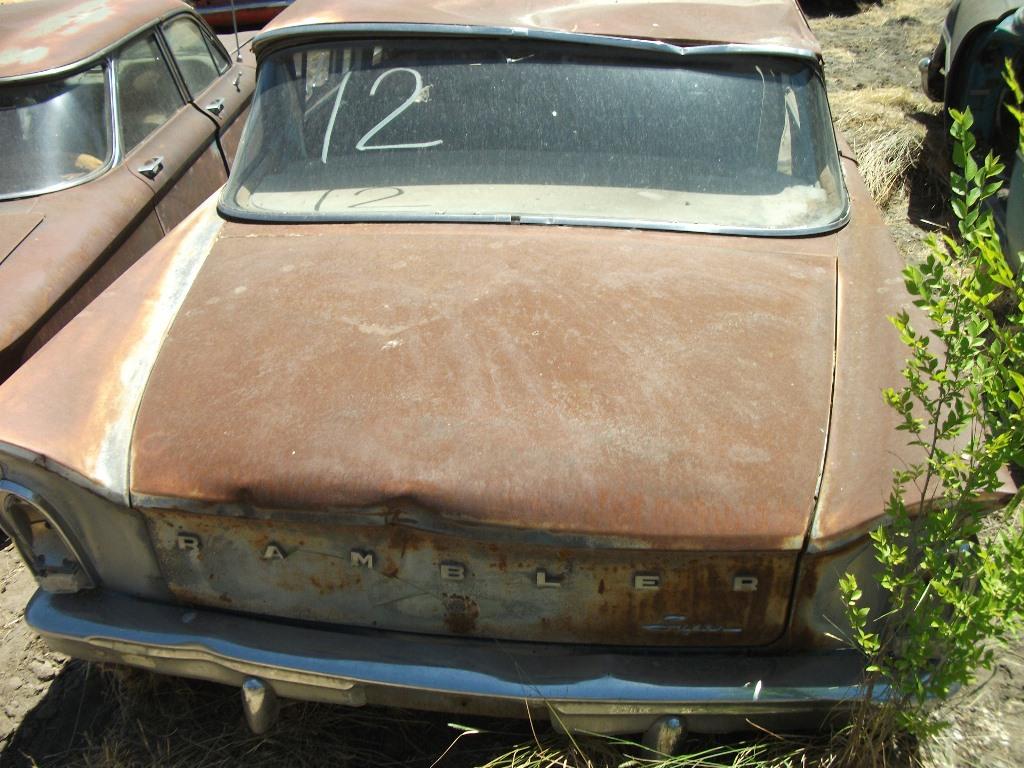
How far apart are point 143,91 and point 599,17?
105 inches

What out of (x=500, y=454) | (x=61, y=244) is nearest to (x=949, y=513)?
(x=500, y=454)

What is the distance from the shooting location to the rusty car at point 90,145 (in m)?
3.50

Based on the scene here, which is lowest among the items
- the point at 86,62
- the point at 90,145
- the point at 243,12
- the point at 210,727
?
the point at 210,727

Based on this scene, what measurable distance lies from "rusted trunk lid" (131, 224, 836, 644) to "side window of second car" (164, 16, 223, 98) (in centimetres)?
316

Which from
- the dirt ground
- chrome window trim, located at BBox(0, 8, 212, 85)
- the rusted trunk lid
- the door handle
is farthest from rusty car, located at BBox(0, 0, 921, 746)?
chrome window trim, located at BBox(0, 8, 212, 85)

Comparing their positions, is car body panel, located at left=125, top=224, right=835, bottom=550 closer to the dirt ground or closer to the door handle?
the dirt ground

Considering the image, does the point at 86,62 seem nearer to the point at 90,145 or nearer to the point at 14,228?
the point at 90,145

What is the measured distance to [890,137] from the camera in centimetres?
584

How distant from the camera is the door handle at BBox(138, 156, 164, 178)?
4156mm

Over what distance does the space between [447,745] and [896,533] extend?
4.12ft

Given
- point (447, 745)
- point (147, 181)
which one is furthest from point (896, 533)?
point (147, 181)

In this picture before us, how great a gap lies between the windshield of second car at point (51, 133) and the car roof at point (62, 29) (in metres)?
0.09

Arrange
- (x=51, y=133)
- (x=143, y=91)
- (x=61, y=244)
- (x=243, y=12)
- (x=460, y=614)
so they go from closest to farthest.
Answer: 1. (x=460, y=614)
2. (x=61, y=244)
3. (x=51, y=133)
4. (x=143, y=91)
5. (x=243, y=12)

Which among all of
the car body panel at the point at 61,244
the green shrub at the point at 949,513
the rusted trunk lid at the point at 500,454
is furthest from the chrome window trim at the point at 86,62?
the green shrub at the point at 949,513
